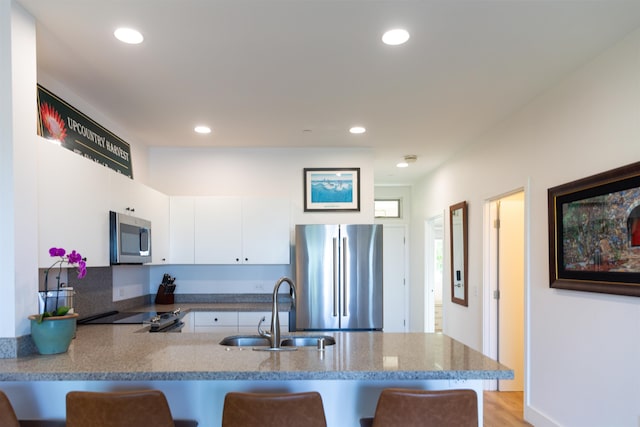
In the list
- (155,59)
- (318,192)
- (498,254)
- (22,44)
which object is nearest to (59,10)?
(22,44)

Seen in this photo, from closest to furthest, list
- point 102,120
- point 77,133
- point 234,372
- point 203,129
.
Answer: point 234,372, point 77,133, point 102,120, point 203,129

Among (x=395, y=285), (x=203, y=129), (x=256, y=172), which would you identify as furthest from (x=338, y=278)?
(x=395, y=285)

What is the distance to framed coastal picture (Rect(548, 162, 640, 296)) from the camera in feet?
7.52

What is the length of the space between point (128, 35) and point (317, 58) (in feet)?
3.49

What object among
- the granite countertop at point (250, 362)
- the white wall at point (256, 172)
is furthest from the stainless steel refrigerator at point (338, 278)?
the granite countertop at point (250, 362)

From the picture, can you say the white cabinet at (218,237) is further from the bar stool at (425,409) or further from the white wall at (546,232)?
the bar stool at (425,409)

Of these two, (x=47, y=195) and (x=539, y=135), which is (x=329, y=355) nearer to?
(x=47, y=195)

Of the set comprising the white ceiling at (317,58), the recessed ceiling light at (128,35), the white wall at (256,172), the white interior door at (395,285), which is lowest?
the white interior door at (395,285)

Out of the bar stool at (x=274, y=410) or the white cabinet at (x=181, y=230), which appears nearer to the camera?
the bar stool at (x=274, y=410)

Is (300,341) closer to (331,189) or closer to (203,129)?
(203,129)

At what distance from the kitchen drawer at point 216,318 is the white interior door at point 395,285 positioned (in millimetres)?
3720

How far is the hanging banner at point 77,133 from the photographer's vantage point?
8.82 feet

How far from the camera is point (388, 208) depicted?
7594mm

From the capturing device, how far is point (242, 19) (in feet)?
7.11
